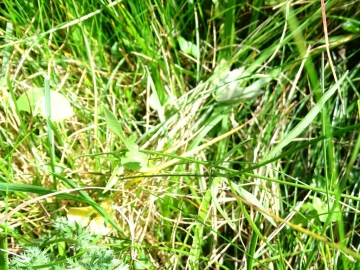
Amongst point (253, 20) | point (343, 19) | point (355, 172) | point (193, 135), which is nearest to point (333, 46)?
point (343, 19)

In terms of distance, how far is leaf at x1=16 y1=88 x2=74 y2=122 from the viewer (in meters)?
1.23

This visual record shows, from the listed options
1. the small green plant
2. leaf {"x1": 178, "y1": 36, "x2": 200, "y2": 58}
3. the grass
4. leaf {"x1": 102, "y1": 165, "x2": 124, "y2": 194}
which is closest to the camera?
the small green plant

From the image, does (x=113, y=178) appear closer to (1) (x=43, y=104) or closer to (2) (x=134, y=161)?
(2) (x=134, y=161)

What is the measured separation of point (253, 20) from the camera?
1.38m

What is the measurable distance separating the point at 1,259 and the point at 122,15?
695mm

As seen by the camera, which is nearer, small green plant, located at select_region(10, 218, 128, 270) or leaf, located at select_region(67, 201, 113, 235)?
small green plant, located at select_region(10, 218, 128, 270)

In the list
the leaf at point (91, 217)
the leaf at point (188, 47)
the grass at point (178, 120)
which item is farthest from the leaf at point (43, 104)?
the leaf at point (188, 47)

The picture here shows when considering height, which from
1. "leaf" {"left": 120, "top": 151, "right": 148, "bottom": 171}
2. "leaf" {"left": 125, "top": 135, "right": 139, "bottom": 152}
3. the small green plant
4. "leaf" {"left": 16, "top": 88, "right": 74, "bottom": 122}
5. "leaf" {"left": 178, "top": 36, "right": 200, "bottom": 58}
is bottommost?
the small green plant

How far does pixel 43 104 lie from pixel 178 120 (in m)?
0.37

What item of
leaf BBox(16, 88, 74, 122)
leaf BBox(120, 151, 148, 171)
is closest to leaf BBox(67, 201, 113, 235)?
leaf BBox(120, 151, 148, 171)

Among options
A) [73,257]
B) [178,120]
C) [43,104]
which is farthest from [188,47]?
[73,257]

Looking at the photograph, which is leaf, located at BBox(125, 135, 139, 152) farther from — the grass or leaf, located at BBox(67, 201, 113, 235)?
leaf, located at BBox(67, 201, 113, 235)

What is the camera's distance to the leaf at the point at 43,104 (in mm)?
1229

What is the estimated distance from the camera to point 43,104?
1.24 meters
